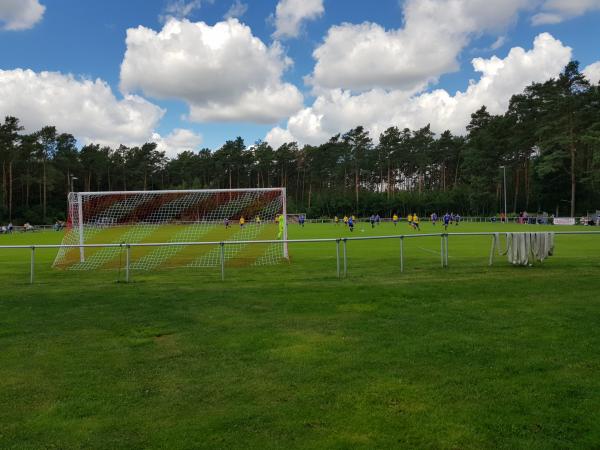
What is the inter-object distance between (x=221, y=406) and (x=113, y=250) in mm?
19684

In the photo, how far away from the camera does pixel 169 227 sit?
36.0 metres

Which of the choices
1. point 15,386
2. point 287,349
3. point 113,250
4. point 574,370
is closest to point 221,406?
point 287,349

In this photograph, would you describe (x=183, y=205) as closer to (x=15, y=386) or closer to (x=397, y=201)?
(x=15, y=386)

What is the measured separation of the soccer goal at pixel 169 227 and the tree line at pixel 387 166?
36089 mm

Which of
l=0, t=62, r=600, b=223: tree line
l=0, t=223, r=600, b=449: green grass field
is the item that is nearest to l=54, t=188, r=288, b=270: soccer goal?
l=0, t=223, r=600, b=449: green grass field

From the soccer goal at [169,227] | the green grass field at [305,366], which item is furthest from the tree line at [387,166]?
the green grass field at [305,366]

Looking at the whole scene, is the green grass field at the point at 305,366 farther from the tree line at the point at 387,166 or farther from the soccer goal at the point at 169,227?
the tree line at the point at 387,166

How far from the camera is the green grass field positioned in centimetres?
394

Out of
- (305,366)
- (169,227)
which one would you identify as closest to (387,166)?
(169,227)

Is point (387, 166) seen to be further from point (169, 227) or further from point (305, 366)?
point (305, 366)

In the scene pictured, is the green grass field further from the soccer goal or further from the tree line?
the tree line

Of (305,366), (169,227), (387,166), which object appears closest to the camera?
(305,366)

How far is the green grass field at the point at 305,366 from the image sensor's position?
394cm

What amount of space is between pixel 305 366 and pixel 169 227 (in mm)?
32090
